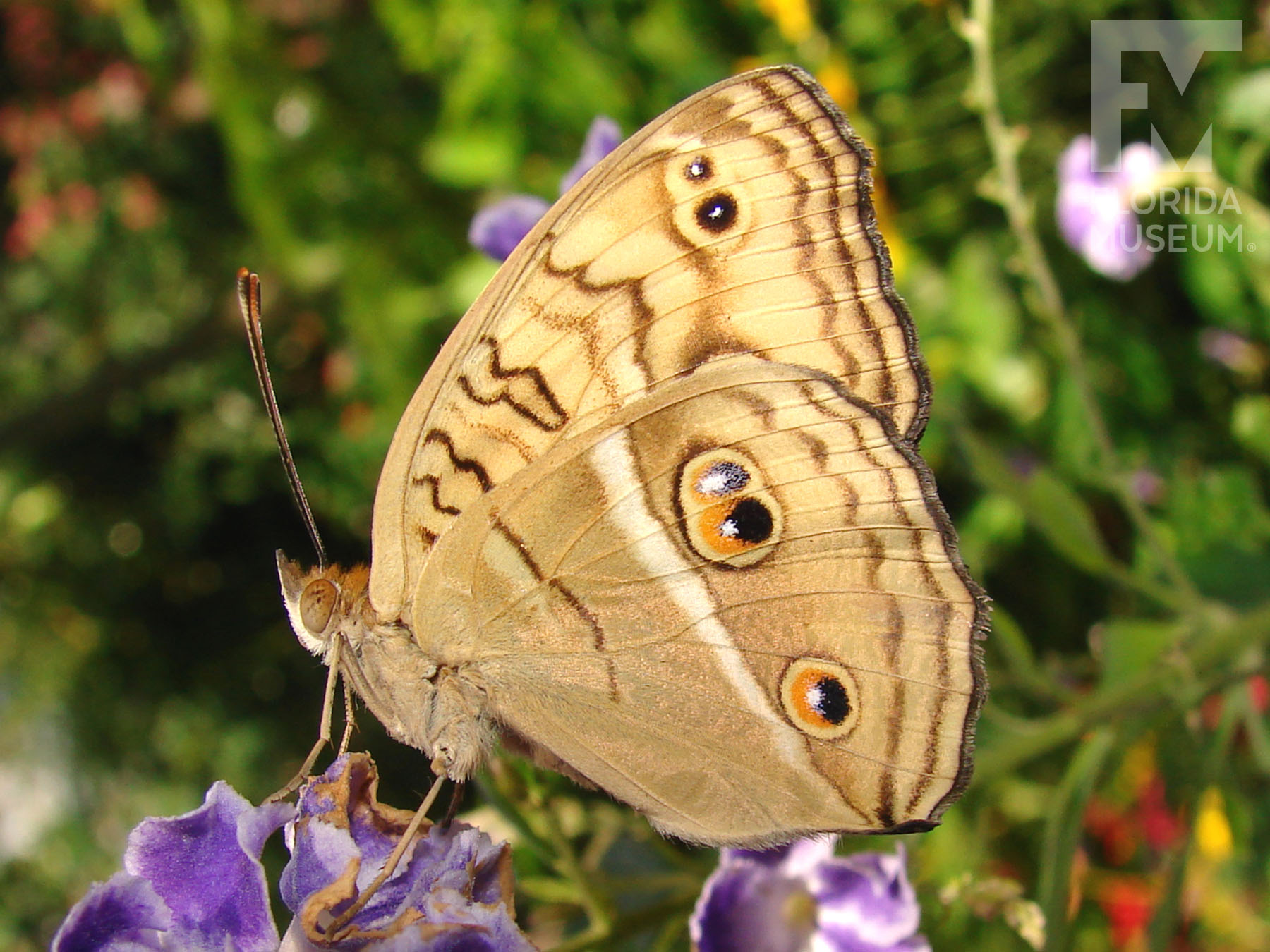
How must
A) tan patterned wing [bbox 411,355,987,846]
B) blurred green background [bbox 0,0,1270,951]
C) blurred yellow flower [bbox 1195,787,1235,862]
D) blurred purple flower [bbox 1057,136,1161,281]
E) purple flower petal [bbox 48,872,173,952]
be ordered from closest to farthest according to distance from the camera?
purple flower petal [bbox 48,872,173,952], tan patterned wing [bbox 411,355,987,846], blurred green background [bbox 0,0,1270,951], blurred purple flower [bbox 1057,136,1161,281], blurred yellow flower [bbox 1195,787,1235,862]

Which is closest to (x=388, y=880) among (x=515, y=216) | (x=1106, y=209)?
(x=515, y=216)

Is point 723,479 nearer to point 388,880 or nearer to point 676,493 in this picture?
point 676,493

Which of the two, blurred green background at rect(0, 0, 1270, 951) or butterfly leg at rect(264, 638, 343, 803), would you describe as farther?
blurred green background at rect(0, 0, 1270, 951)

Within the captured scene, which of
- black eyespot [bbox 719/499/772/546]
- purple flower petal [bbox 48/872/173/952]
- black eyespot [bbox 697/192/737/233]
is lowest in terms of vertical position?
purple flower petal [bbox 48/872/173/952]

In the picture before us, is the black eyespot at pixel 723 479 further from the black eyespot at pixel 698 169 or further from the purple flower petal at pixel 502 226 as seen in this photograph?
the purple flower petal at pixel 502 226

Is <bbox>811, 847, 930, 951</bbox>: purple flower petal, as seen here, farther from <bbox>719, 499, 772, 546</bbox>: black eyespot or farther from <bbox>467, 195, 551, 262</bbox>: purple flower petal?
<bbox>467, 195, 551, 262</bbox>: purple flower petal
